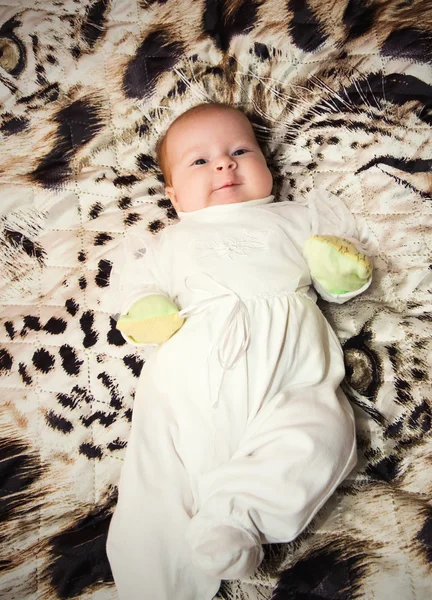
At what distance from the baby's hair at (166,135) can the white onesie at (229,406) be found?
16 centimetres

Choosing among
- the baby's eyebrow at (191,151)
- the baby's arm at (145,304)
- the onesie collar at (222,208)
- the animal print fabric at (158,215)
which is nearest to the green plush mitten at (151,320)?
the baby's arm at (145,304)

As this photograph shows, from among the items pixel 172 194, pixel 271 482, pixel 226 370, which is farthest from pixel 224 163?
pixel 271 482

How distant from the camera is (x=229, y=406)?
0.90m

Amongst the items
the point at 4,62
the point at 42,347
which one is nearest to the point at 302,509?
the point at 42,347

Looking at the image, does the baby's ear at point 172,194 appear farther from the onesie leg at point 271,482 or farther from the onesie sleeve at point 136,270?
the onesie leg at point 271,482

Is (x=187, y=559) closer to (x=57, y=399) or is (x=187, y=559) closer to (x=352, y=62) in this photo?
(x=57, y=399)

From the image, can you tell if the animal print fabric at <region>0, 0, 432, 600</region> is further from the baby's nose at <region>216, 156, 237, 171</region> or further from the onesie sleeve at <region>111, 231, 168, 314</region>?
the baby's nose at <region>216, 156, 237, 171</region>

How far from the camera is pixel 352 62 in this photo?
3.99ft

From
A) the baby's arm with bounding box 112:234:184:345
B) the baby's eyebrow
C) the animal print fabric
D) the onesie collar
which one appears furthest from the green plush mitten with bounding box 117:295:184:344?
the baby's eyebrow

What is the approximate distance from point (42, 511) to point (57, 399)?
7.8 inches

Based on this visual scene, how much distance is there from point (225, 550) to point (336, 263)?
0.52m

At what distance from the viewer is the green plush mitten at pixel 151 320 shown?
0.95 m

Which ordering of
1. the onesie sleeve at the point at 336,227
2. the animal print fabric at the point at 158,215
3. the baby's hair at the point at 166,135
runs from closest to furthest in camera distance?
the animal print fabric at the point at 158,215 < the onesie sleeve at the point at 336,227 < the baby's hair at the point at 166,135

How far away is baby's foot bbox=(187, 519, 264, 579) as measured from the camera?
754 millimetres
